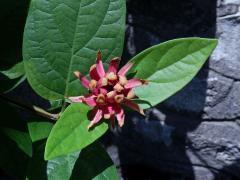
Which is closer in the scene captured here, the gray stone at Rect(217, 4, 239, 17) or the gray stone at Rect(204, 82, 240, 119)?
the gray stone at Rect(217, 4, 239, 17)

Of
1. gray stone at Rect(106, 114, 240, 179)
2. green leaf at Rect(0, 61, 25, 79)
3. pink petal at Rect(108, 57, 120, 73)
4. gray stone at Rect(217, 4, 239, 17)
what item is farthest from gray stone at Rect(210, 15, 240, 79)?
pink petal at Rect(108, 57, 120, 73)

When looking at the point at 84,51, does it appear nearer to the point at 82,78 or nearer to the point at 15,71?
the point at 82,78

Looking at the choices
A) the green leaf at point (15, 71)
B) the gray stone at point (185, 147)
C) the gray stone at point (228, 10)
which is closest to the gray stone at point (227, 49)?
the gray stone at point (228, 10)

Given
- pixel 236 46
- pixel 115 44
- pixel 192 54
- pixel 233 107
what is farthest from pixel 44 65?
pixel 233 107

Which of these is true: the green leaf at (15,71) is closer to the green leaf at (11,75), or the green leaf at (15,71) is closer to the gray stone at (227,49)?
the green leaf at (11,75)

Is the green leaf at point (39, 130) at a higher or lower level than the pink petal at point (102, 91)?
lower

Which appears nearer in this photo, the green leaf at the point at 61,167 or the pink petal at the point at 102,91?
the pink petal at the point at 102,91

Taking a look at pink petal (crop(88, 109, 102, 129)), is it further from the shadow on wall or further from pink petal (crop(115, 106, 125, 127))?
the shadow on wall
